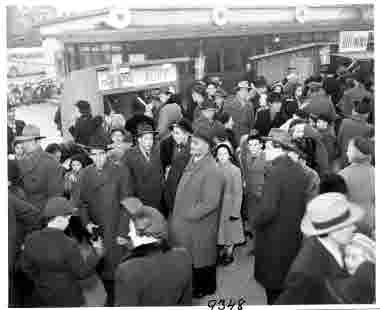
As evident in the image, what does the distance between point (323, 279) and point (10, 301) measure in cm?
221

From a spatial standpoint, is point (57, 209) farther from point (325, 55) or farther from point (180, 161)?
point (325, 55)

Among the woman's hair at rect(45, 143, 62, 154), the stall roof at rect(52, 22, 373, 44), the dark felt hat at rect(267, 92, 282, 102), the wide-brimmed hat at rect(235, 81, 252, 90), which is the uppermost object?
the stall roof at rect(52, 22, 373, 44)

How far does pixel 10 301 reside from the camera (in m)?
3.41

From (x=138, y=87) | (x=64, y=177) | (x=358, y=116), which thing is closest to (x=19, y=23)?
(x=64, y=177)

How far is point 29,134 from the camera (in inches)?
155

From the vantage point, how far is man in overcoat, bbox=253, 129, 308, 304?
3.35 metres

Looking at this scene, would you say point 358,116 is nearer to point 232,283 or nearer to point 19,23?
point 232,283

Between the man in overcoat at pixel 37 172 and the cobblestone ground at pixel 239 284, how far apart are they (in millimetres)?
1473

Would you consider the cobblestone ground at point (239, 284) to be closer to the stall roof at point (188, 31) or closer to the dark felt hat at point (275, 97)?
the dark felt hat at point (275, 97)

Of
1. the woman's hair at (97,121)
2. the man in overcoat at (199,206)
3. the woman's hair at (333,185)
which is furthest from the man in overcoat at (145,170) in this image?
the woman's hair at (333,185)

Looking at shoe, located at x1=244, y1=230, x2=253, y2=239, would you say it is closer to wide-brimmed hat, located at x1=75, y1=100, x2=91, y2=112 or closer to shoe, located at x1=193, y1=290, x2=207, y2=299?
shoe, located at x1=193, y1=290, x2=207, y2=299

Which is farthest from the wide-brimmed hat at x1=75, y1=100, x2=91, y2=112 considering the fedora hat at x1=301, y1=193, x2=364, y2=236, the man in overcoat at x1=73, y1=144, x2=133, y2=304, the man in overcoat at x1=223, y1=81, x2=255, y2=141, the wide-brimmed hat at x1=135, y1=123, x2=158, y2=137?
the fedora hat at x1=301, y1=193, x2=364, y2=236

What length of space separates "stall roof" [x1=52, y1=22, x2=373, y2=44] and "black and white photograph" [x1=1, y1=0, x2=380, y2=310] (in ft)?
0.07

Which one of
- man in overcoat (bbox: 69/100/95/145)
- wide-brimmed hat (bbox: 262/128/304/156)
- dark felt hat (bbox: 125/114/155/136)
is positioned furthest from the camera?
man in overcoat (bbox: 69/100/95/145)
